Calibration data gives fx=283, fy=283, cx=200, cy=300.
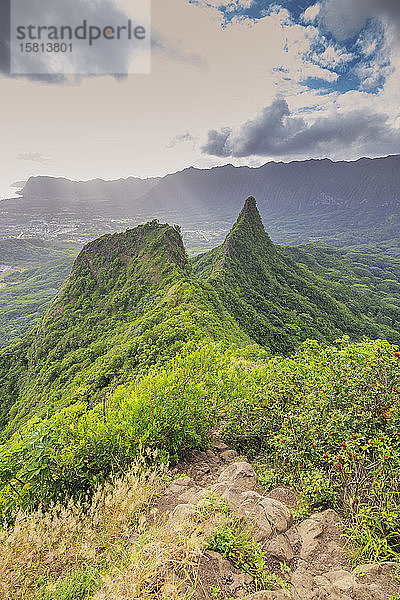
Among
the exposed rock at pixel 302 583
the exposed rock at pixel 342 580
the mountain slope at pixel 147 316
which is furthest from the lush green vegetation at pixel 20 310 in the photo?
the exposed rock at pixel 342 580

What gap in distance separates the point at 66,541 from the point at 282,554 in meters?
3.12

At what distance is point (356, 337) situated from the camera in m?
57.2

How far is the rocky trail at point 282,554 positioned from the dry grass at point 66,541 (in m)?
0.72

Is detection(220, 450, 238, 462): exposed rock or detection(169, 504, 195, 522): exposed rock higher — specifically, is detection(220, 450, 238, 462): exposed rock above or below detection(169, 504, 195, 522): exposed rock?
below

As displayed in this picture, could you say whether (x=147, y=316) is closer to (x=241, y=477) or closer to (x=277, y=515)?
(x=241, y=477)

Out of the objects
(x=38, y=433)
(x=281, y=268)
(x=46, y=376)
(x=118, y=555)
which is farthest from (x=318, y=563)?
(x=281, y=268)

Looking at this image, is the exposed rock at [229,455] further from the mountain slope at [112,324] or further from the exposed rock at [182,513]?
the mountain slope at [112,324]

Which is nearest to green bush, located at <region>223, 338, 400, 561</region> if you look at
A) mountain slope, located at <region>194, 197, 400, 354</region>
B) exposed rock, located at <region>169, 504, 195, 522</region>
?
exposed rock, located at <region>169, 504, 195, 522</region>

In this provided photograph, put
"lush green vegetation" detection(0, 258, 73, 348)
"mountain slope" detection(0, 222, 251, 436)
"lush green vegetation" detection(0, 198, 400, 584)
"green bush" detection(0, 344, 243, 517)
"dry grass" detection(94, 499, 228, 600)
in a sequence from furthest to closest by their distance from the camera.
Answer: "lush green vegetation" detection(0, 258, 73, 348), "mountain slope" detection(0, 222, 251, 436), "green bush" detection(0, 344, 243, 517), "lush green vegetation" detection(0, 198, 400, 584), "dry grass" detection(94, 499, 228, 600)

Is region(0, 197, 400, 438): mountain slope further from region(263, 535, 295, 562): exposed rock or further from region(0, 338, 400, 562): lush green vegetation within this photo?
region(263, 535, 295, 562): exposed rock

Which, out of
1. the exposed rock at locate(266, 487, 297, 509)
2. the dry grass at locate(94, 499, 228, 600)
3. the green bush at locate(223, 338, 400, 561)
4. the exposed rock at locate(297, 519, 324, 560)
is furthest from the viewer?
the exposed rock at locate(266, 487, 297, 509)

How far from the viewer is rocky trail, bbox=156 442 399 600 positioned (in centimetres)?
323

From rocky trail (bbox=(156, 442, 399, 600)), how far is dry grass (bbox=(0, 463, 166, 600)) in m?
0.72

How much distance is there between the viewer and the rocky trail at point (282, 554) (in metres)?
3.23
